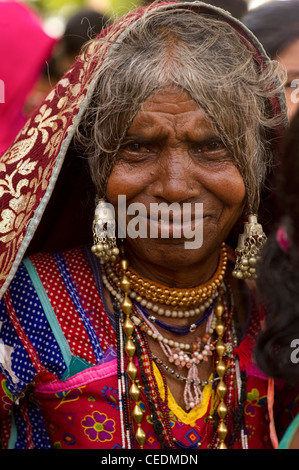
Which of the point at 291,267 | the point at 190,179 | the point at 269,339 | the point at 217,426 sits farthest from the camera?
the point at 217,426

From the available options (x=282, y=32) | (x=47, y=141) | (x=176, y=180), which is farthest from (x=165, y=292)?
(x=282, y=32)

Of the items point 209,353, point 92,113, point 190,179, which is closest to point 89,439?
point 209,353

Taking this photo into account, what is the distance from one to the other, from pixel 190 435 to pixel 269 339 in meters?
0.53

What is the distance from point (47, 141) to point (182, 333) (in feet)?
2.28

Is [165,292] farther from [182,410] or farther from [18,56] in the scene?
[18,56]

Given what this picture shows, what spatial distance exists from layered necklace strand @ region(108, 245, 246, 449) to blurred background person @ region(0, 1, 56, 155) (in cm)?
164

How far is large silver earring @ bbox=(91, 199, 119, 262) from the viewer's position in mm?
2033

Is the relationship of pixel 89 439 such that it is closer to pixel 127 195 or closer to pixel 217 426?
pixel 217 426

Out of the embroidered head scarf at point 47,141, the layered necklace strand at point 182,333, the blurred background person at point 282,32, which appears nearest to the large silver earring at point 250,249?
the layered necklace strand at point 182,333

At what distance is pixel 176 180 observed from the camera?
1.92 meters

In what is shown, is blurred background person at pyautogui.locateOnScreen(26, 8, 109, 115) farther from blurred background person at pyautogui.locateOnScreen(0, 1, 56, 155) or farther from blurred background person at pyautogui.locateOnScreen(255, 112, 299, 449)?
blurred background person at pyautogui.locateOnScreen(255, 112, 299, 449)

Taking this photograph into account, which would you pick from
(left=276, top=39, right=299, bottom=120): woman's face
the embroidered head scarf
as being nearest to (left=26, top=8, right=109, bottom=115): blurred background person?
(left=276, top=39, right=299, bottom=120): woman's face

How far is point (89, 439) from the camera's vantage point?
203cm

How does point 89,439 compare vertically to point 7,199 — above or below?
below
